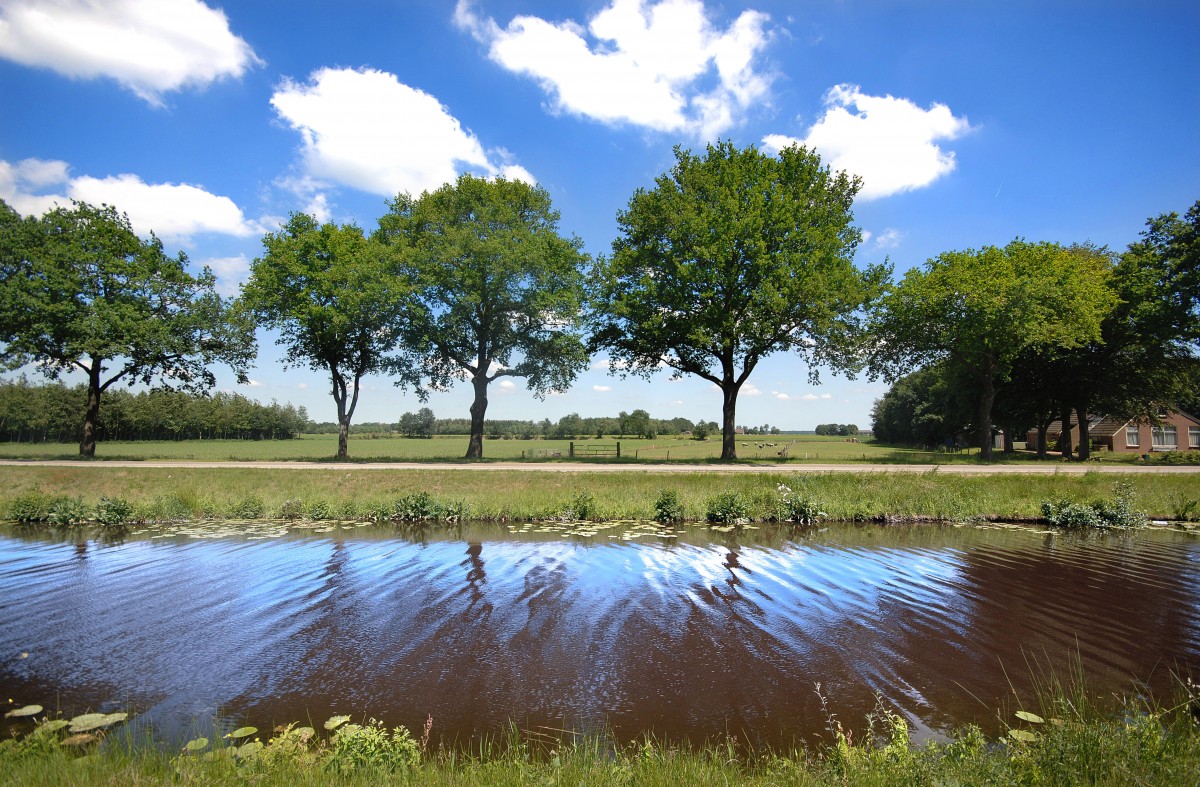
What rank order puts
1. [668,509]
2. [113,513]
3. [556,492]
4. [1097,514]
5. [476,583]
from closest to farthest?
[476,583] < [1097,514] < [113,513] < [668,509] < [556,492]

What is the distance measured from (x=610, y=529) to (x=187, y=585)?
11.0 m

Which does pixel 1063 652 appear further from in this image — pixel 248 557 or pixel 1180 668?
pixel 248 557

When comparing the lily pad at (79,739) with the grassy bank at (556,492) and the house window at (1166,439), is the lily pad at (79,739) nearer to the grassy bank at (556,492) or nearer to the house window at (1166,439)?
the grassy bank at (556,492)

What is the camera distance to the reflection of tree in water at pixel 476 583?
10047 mm

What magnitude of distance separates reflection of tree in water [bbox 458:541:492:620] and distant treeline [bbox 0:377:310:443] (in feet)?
267

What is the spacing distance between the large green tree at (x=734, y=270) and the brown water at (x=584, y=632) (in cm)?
2188

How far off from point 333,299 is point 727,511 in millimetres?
33431

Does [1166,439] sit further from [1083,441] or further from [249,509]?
[249,509]

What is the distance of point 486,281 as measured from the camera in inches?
1586

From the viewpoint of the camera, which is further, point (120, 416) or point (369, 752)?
point (120, 416)

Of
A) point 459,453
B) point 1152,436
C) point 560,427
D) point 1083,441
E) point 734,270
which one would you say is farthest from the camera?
point 560,427

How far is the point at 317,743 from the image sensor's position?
18.8ft

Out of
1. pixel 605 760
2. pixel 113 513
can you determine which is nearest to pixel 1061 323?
pixel 605 760

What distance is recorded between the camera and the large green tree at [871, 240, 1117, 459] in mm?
39188
